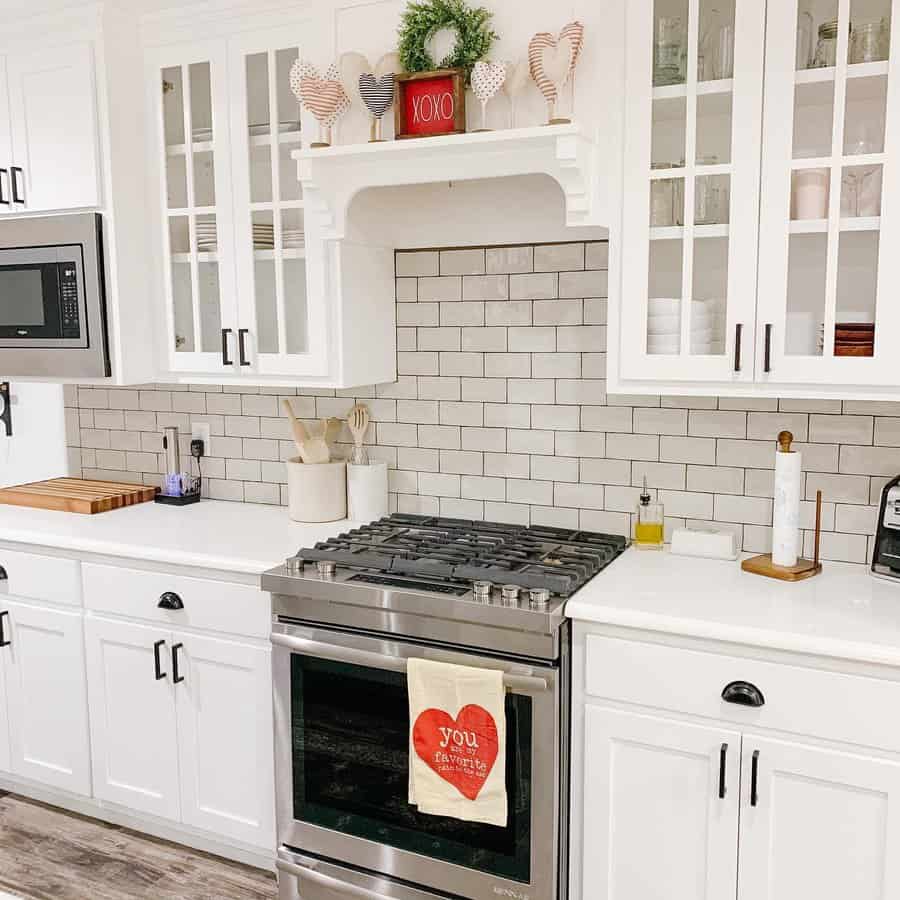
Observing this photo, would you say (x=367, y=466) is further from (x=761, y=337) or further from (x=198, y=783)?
(x=761, y=337)

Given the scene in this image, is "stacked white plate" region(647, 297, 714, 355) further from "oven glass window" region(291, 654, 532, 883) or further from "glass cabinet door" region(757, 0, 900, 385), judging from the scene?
"oven glass window" region(291, 654, 532, 883)

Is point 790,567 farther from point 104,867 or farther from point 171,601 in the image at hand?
point 104,867

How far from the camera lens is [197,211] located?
288 cm

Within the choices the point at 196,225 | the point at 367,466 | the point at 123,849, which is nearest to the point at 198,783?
the point at 123,849

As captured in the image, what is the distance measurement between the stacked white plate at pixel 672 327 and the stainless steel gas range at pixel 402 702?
1.90 feet

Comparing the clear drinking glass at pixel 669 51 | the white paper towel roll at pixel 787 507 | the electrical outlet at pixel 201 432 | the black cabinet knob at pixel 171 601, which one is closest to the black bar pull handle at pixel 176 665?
the black cabinet knob at pixel 171 601

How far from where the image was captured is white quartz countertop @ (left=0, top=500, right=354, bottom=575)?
2.59 meters

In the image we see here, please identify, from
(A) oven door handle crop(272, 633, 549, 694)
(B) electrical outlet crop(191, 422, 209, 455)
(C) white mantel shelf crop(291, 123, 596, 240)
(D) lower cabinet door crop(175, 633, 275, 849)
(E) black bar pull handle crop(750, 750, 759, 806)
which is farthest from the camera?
(B) electrical outlet crop(191, 422, 209, 455)

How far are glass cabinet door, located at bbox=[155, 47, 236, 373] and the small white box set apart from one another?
1.46 meters

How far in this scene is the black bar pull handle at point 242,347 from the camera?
2820 millimetres

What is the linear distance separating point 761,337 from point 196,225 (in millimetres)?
1749

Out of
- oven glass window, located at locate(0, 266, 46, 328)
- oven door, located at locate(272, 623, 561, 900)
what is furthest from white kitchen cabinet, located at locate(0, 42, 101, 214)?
oven door, located at locate(272, 623, 561, 900)

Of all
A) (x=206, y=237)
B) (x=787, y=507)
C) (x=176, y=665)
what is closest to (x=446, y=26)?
(x=206, y=237)

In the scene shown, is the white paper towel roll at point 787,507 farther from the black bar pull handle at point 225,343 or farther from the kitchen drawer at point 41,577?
the kitchen drawer at point 41,577
